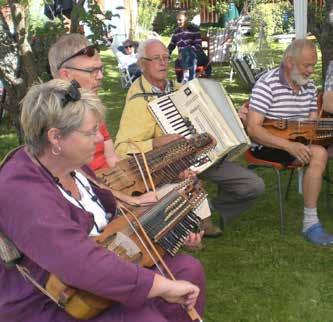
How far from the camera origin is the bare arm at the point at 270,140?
4109mm

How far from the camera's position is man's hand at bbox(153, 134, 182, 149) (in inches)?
139

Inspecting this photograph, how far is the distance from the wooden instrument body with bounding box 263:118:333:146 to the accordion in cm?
55

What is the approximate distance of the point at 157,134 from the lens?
12.7ft

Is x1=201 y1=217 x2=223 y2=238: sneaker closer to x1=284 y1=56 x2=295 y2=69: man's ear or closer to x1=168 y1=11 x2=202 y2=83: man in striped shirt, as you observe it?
x1=284 y1=56 x2=295 y2=69: man's ear

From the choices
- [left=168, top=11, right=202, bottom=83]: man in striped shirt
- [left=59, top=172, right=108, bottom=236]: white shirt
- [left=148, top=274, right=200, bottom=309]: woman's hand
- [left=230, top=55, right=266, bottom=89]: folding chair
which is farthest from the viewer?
[left=168, top=11, right=202, bottom=83]: man in striped shirt

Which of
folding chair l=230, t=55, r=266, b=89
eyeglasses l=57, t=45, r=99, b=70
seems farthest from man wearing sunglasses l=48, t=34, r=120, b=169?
folding chair l=230, t=55, r=266, b=89

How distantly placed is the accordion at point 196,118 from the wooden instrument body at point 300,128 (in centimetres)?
55

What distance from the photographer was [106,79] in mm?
12367

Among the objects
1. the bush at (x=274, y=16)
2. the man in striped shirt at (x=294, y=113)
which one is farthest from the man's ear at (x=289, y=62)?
the bush at (x=274, y=16)

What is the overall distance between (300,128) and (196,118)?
0.94 meters

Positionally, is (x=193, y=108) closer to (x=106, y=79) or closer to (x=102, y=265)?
A: (x=102, y=265)

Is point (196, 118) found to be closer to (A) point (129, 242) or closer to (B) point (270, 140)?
(B) point (270, 140)

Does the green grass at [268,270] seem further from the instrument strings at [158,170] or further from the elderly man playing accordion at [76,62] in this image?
the elderly man playing accordion at [76,62]

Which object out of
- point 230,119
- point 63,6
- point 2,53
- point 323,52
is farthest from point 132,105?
point 323,52
